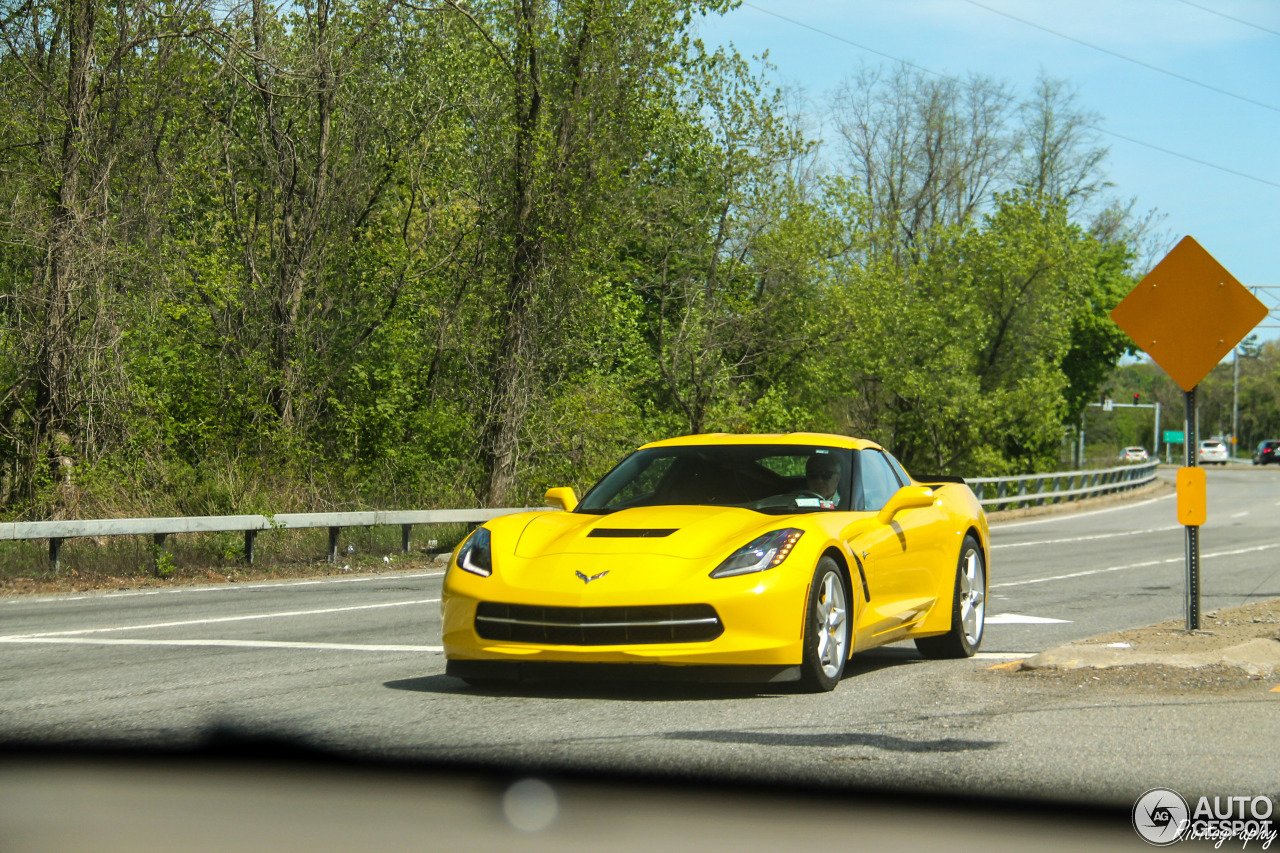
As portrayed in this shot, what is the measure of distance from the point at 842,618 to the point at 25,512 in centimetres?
1262

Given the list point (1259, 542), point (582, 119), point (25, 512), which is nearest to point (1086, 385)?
point (1259, 542)

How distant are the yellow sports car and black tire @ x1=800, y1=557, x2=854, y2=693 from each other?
1 centimetres

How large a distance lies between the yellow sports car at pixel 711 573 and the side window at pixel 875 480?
0.02 meters

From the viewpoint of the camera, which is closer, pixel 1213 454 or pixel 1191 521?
pixel 1191 521

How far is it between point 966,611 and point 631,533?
113 inches

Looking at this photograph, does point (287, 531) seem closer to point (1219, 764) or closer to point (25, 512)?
point (25, 512)

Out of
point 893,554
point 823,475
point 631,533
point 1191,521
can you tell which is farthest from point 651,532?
point 1191,521

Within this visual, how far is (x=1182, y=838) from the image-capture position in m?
4.28

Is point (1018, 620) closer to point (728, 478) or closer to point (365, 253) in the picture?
point (728, 478)

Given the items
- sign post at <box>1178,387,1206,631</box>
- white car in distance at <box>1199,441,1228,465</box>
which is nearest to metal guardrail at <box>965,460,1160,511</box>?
sign post at <box>1178,387,1206,631</box>

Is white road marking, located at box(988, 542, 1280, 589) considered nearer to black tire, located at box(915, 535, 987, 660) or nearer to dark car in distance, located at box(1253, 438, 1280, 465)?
black tire, located at box(915, 535, 987, 660)

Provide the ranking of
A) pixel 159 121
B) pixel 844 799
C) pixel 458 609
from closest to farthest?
pixel 844 799 → pixel 458 609 → pixel 159 121

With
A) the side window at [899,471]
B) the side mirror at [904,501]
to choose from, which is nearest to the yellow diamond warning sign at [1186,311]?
the side window at [899,471]

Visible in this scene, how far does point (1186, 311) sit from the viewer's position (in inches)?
368
